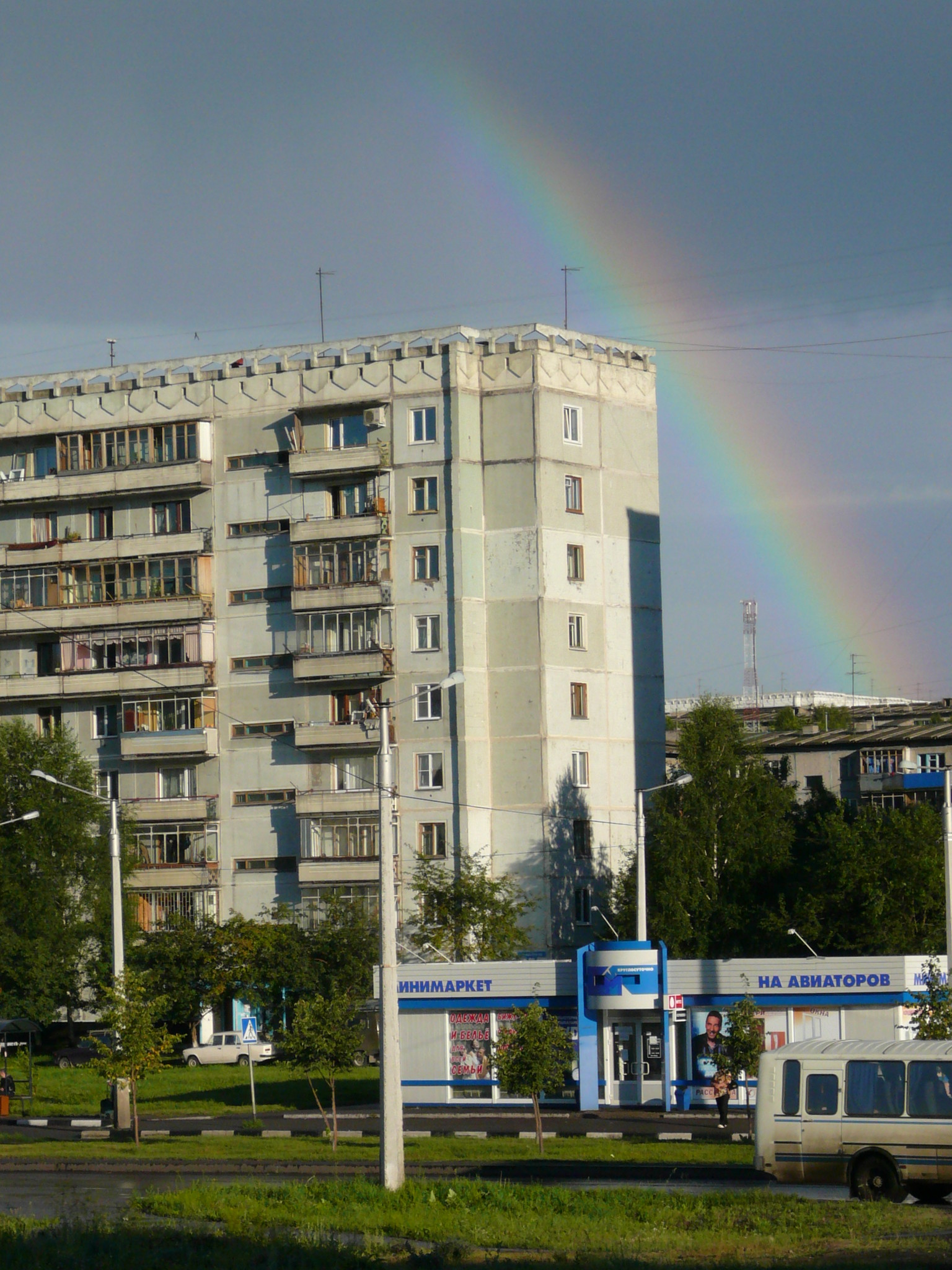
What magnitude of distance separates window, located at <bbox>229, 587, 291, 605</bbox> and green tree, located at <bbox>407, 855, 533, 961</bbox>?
1633 cm

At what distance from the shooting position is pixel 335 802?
8356 centimetres

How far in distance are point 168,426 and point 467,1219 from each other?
70049mm

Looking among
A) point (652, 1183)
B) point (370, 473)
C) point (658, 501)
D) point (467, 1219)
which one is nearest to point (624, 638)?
point (658, 501)

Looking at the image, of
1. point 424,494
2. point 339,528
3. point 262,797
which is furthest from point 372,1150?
point 424,494

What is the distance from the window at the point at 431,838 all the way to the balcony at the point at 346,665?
7.36m

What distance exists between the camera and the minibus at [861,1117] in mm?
26859

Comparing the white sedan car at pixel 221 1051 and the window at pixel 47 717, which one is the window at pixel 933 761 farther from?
the window at pixel 47 717

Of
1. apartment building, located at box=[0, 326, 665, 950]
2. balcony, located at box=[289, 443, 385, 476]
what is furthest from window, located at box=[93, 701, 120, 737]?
balcony, located at box=[289, 443, 385, 476]

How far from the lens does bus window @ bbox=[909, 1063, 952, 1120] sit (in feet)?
87.9

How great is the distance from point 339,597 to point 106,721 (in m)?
15.2

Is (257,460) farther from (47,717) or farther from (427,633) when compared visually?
(47,717)

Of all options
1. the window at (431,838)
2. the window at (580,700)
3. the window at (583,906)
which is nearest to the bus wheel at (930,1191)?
the window at (431,838)

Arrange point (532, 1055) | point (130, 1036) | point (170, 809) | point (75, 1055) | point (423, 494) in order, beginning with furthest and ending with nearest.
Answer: point (170, 809)
point (423, 494)
point (75, 1055)
point (130, 1036)
point (532, 1055)

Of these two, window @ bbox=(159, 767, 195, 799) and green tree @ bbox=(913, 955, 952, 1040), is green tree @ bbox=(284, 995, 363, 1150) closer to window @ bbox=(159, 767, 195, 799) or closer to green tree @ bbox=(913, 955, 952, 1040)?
green tree @ bbox=(913, 955, 952, 1040)
